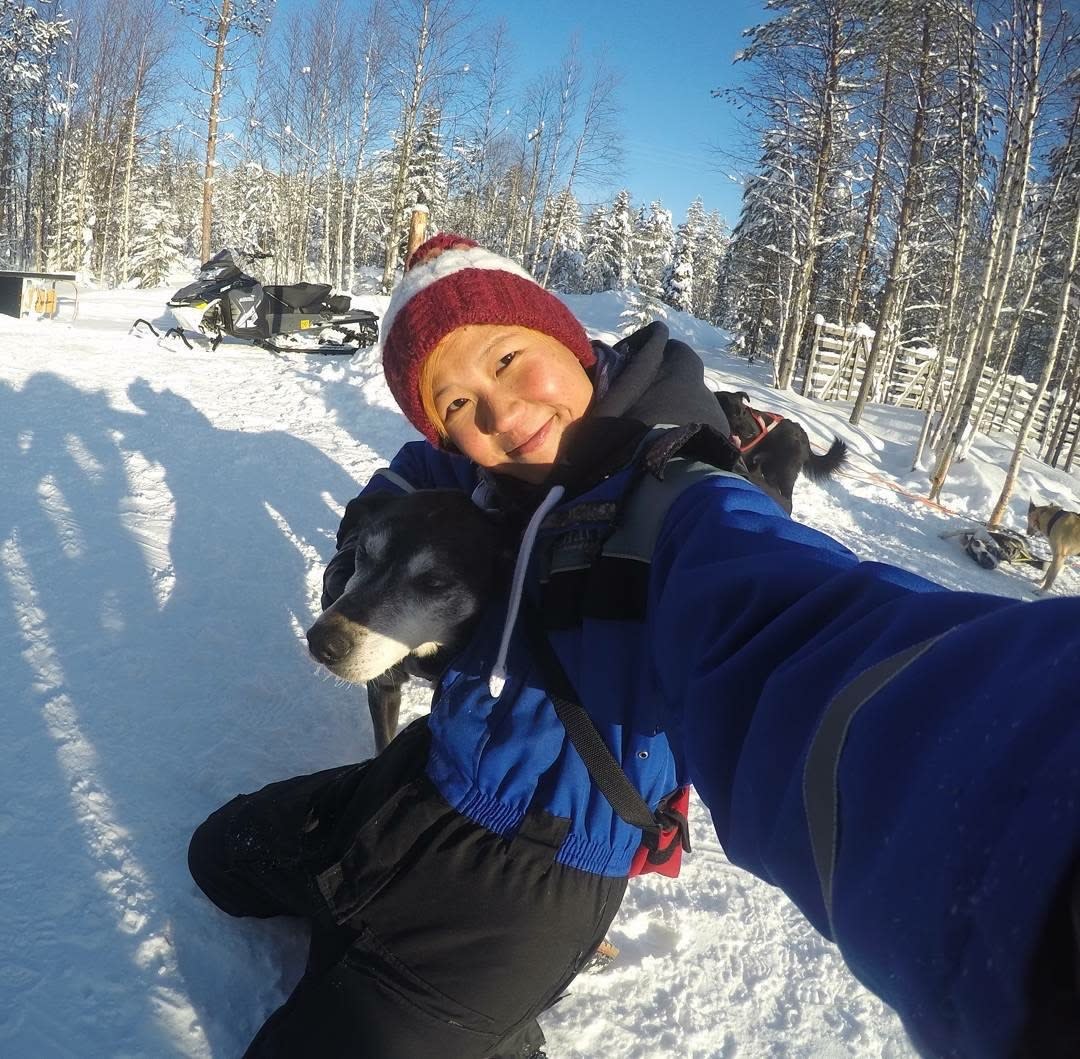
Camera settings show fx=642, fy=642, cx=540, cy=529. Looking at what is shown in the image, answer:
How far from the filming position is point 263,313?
1050 cm

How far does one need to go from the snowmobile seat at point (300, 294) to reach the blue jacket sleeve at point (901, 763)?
11565 mm

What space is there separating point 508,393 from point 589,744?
2.96 feet

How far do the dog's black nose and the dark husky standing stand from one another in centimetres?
218

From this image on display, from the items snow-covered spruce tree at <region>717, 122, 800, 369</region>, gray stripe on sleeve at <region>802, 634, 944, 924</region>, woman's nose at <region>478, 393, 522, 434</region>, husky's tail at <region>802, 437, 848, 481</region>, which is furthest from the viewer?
snow-covered spruce tree at <region>717, 122, 800, 369</region>

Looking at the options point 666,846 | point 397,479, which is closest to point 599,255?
point 397,479

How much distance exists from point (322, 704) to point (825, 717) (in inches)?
99.4

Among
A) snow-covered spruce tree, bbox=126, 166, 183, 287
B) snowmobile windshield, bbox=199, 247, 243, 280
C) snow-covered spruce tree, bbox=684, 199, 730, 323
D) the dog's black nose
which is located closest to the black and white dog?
the dog's black nose

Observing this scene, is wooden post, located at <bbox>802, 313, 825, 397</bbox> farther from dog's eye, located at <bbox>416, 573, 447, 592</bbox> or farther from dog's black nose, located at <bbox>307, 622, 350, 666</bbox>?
dog's black nose, located at <bbox>307, 622, 350, 666</bbox>

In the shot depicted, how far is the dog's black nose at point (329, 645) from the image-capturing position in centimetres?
175

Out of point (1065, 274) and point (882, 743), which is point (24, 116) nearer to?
point (1065, 274)

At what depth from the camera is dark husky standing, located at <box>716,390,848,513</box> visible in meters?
3.23

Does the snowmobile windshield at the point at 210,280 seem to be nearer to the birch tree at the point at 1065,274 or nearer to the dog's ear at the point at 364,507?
the dog's ear at the point at 364,507

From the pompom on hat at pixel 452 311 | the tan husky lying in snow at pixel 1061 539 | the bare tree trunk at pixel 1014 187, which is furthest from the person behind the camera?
the bare tree trunk at pixel 1014 187

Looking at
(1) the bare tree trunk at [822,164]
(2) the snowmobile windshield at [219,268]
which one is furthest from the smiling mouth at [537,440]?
(1) the bare tree trunk at [822,164]
